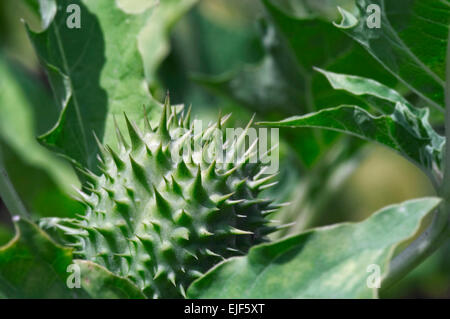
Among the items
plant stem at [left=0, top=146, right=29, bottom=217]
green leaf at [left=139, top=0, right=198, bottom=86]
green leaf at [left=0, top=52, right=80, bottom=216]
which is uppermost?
green leaf at [left=139, top=0, right=198, bottom=86]

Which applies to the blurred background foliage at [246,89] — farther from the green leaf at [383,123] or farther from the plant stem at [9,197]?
the plant stem at [9,197]

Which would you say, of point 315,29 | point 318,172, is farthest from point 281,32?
point 318,172

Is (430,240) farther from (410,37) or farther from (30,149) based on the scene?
(30,149)

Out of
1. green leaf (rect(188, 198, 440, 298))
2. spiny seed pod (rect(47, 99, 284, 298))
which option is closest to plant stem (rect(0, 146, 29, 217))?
spiny seed pod (rect(47, 99, 284, 298))

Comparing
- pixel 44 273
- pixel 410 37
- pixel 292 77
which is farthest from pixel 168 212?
pixel 292 77

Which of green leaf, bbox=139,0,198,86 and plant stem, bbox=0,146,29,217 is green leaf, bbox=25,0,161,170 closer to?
plant stem, bbox=0,146,29,217
